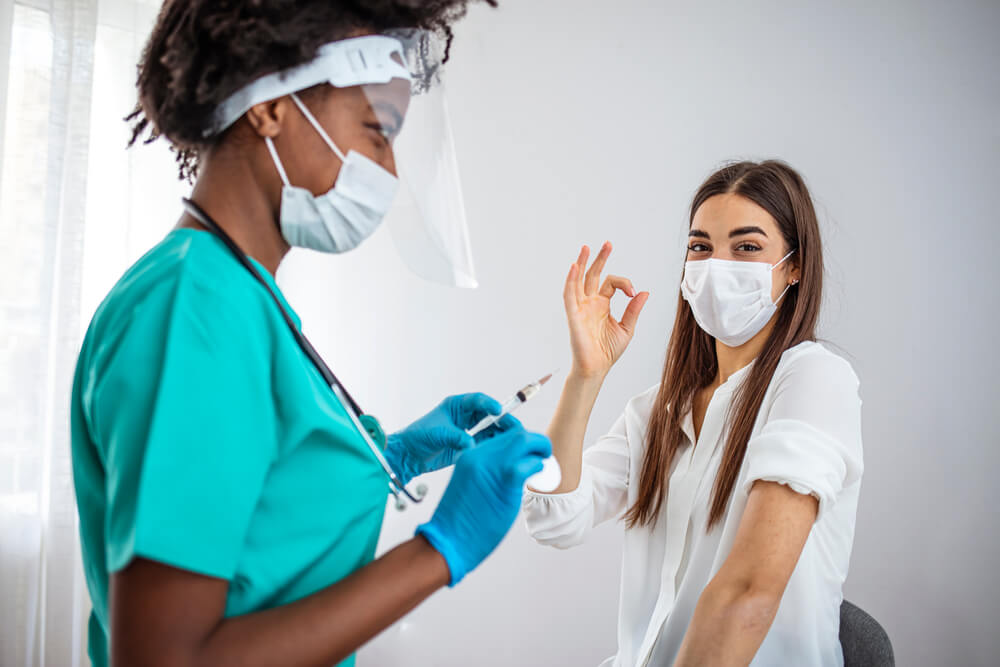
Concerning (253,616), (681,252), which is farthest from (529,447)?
(681,252)

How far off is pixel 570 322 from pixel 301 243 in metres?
0.71

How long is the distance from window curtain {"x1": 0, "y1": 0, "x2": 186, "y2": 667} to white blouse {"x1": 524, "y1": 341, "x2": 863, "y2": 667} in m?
1.40

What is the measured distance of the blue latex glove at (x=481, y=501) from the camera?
2.18ft

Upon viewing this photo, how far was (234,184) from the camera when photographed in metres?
0.70

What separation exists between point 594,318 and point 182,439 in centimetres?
97

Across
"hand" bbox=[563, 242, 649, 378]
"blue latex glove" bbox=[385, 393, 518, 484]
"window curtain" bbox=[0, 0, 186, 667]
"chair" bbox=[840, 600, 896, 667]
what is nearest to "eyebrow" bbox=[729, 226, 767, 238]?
"hand" bbox=[563, 242, 649, 378]

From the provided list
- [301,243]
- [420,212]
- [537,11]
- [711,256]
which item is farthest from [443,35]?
[537,11]

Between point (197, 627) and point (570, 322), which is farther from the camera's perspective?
point (570, 322)

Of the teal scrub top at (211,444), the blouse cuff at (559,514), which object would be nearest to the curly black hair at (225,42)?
the teal scrub top at (211,444)

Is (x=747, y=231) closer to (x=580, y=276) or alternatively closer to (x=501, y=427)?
(x=580, y=276)

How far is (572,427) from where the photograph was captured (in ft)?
4.37

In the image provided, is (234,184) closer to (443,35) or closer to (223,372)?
(223,372)

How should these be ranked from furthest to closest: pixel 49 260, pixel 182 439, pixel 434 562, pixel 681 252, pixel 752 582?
pixel 681 252, pixel 49 260, pixel 752 582, pixel 434 562, pixel 182 439

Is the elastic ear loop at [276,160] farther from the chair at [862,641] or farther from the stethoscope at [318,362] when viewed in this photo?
the chair at [862,641]
